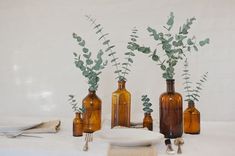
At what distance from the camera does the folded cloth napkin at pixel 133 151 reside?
2.87ft

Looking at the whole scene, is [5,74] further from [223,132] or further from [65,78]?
[223,132]

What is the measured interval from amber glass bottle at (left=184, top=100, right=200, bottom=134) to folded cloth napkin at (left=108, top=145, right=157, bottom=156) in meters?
0.34

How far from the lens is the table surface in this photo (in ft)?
3.03

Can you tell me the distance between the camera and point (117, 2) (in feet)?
5.76

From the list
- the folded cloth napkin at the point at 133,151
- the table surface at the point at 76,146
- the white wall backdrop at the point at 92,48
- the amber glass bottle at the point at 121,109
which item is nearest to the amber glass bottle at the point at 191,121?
the table surface at the point at 76,146

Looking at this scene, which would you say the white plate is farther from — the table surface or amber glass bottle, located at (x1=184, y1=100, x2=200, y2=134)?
amber glass bottle, located at (x1=184, y1=100, x2=200, y2=134)

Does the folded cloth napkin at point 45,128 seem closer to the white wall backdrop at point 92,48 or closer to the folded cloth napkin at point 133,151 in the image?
the folded cloth napkin at point 133,151

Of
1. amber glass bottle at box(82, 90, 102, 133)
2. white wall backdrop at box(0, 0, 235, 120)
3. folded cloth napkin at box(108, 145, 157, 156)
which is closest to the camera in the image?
folded cloth napkin at box(108, 145, 157, 156)

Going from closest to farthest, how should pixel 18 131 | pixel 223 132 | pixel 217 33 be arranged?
pixel 18 131, pixel 223 132, pixel 217 33

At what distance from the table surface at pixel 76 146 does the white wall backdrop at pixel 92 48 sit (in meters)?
0.58

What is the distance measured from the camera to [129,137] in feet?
3.34

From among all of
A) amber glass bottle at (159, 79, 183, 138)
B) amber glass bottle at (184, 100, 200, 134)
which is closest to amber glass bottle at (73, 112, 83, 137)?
amber glass bottle at (159, 79, 183, 138)

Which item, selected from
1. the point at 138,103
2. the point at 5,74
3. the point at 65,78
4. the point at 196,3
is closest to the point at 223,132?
the point at 138,103

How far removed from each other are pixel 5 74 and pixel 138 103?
81cm
